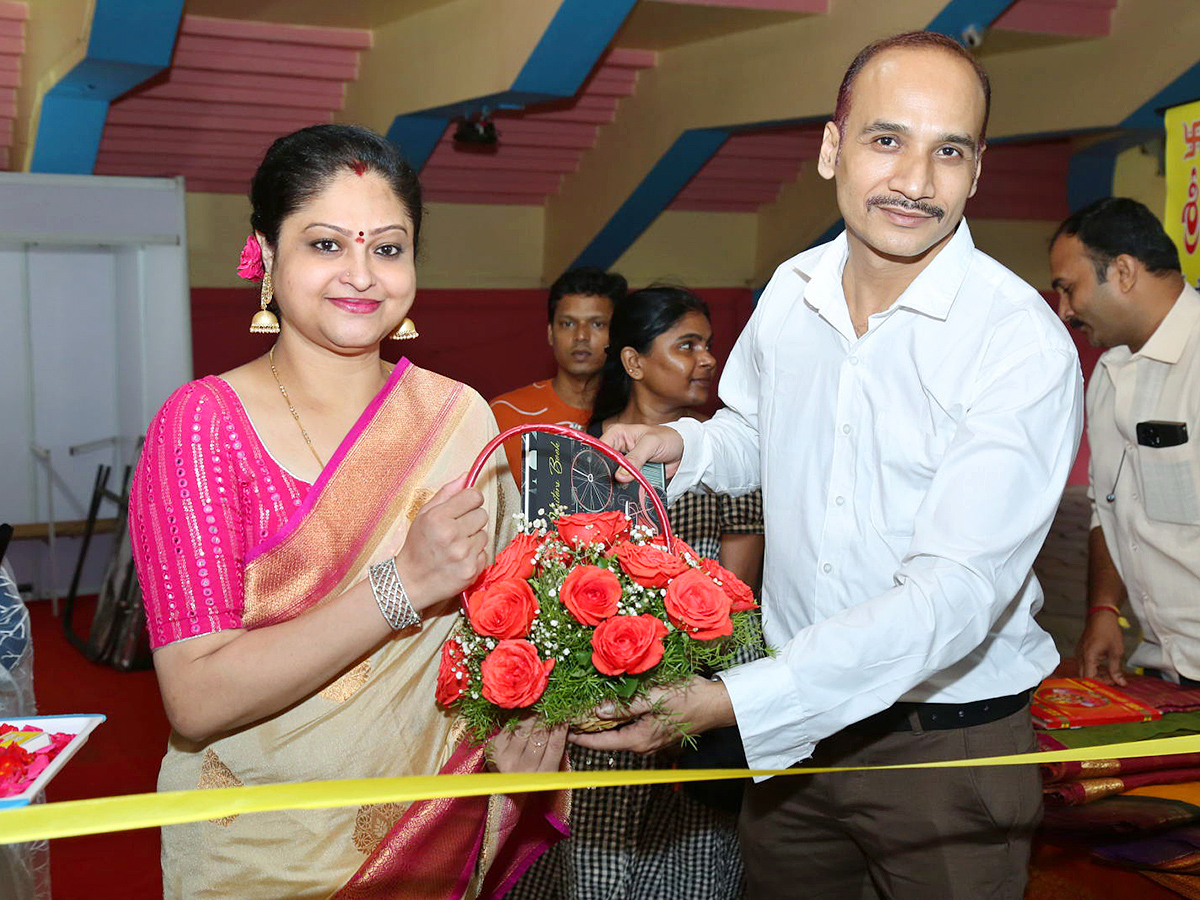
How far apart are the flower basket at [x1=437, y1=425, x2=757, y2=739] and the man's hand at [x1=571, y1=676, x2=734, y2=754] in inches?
0.7

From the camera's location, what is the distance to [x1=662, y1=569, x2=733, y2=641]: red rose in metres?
1.52

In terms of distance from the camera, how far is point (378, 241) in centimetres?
164

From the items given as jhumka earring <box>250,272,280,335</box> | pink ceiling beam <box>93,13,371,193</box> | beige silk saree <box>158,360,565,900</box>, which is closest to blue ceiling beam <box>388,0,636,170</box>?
pink ceiling beam <box>93,13,371,193</box>

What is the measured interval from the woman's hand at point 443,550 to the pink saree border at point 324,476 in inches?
6.7

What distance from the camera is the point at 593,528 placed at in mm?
1660

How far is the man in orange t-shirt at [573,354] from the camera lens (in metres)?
4.32

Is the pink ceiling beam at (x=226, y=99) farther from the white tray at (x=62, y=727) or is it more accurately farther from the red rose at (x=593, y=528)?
the red rose at (x=593, y=528)

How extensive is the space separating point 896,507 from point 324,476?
2.85 feet

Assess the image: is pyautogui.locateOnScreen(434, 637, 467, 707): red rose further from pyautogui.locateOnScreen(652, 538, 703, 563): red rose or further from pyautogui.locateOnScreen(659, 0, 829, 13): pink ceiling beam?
pyautogui.locateOnScreen(659, 0, 829, 13): pink ceiling beam

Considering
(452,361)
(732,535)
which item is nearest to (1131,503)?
(732,535)

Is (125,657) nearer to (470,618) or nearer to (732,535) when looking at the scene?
(732,535)

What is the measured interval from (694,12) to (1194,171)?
7.70ft

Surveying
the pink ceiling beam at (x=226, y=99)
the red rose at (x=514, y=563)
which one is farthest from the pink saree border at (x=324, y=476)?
the pink ceiling beam at (x=226, y=99)

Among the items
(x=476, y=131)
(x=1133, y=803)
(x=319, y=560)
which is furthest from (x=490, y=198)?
(x=319, y=560)
